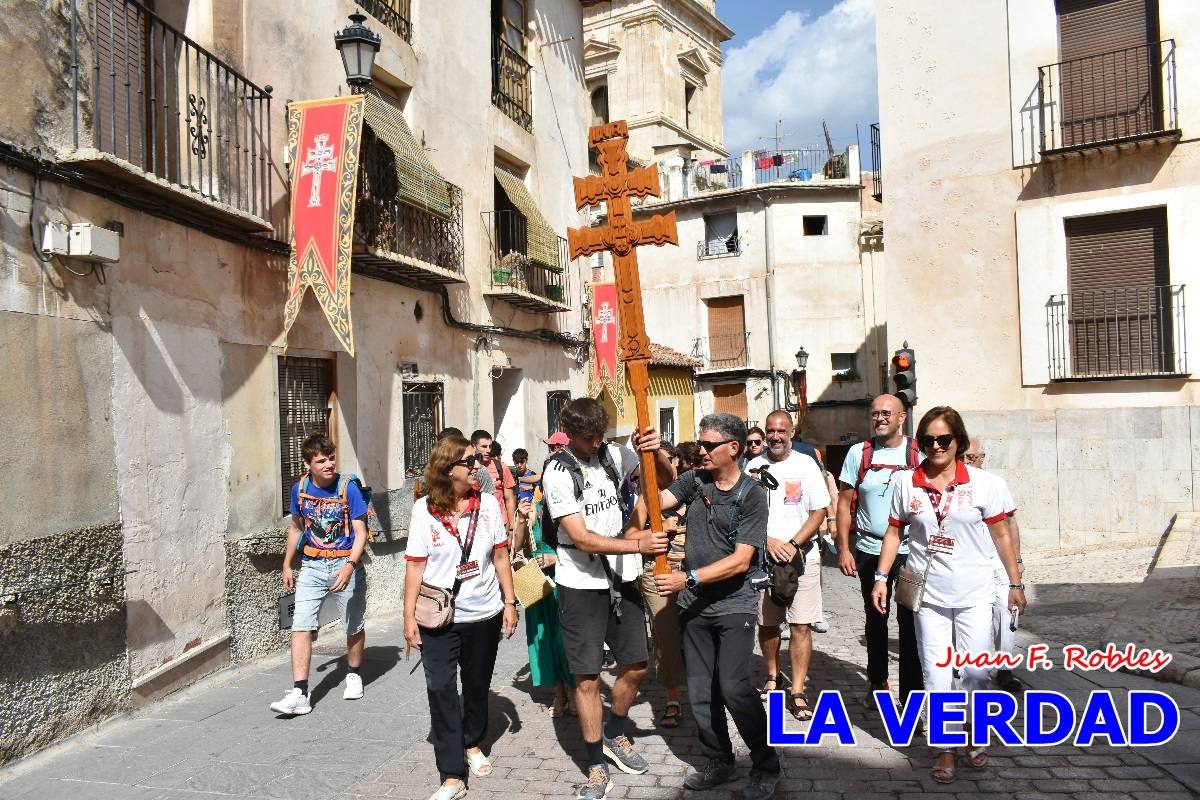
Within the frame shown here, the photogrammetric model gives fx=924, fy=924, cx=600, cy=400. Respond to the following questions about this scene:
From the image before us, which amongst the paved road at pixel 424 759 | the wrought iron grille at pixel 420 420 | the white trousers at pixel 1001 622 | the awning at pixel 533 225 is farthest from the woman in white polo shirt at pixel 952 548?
the awning at pixel 533 225

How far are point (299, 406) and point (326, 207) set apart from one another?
1866mm

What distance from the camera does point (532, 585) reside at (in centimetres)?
571

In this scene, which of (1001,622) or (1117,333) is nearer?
(1001,622)

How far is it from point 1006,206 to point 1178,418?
11.9 ft

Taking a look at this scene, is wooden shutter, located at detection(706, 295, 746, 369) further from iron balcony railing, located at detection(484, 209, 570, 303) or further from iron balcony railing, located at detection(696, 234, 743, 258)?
iron balcony railing, located at detection(484, 209, 570, 303)

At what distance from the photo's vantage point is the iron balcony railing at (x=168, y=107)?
5.89 metres

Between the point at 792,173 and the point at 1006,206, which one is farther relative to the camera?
the point at 792,173

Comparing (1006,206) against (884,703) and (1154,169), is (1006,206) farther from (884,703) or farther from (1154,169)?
(884,703)

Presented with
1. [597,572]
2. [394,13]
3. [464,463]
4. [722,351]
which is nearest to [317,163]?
[394,13]

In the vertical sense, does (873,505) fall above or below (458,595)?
above

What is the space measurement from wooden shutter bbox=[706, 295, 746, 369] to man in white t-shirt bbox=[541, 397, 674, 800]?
25864 mm

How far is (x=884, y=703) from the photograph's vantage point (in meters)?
5.15

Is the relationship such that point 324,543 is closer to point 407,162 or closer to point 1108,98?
point 407,162

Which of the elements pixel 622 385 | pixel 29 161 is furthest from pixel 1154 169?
pixel 29 161
